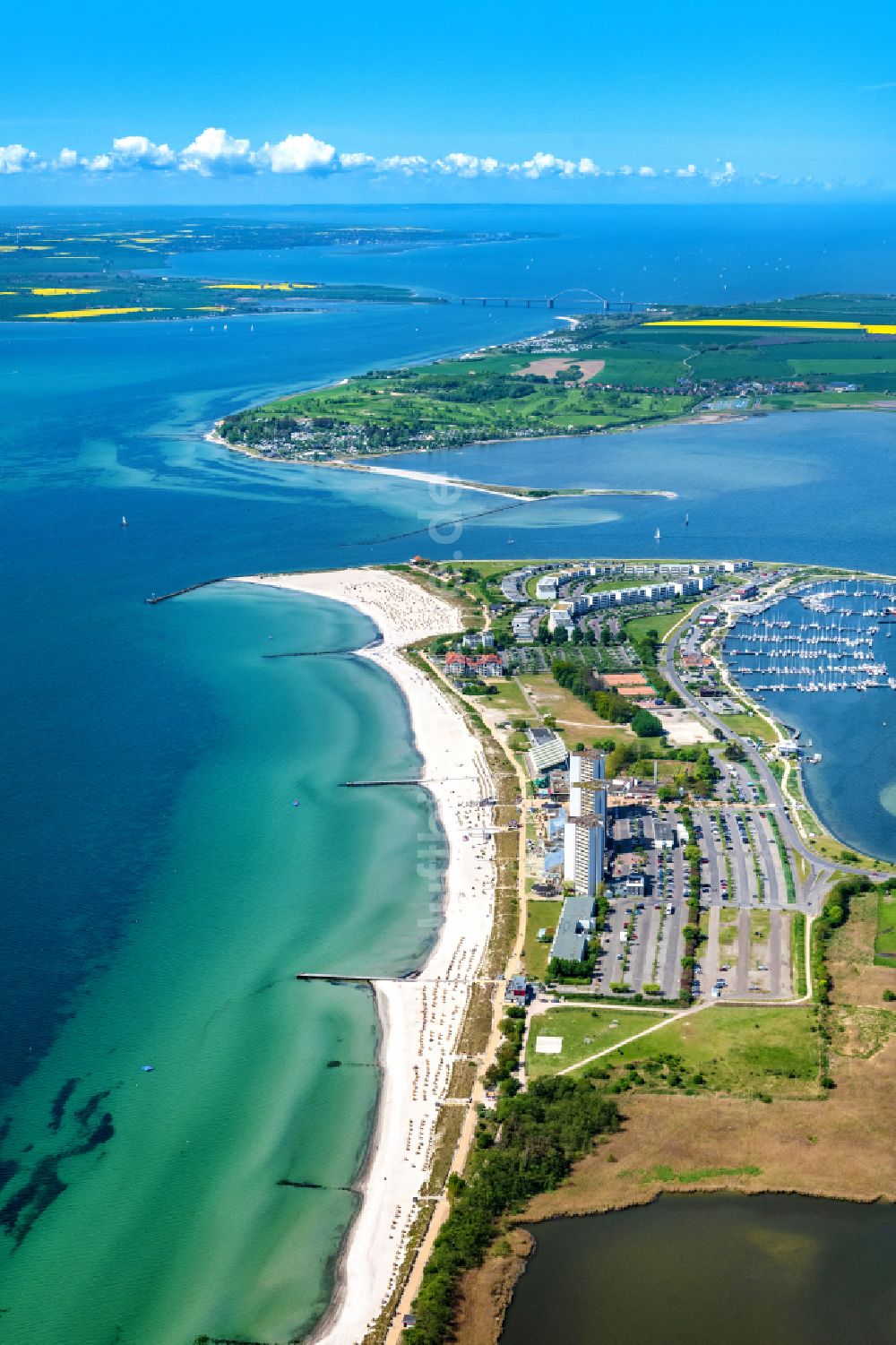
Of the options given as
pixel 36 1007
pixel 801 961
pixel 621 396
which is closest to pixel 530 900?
pixel 801 961

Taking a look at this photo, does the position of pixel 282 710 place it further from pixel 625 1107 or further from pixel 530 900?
pixel 625 1107

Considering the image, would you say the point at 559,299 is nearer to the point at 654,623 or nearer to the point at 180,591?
the point at 180,591

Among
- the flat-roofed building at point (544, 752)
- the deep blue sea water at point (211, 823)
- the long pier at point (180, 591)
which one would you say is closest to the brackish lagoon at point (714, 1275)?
the deep blue sea water at point (211, 823)

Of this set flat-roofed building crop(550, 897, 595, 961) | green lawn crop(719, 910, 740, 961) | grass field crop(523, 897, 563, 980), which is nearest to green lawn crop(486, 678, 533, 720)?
grass field crop(523, 897, 563, 980)

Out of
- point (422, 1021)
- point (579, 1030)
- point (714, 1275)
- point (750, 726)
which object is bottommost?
point (714, 1275)

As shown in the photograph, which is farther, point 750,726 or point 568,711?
point 568,711

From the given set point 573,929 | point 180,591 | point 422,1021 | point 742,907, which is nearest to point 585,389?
point 180,591
